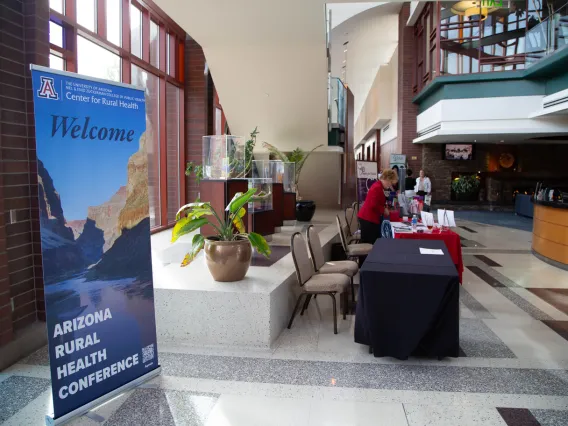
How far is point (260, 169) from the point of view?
28.9 feet

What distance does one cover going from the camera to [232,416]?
110 inches

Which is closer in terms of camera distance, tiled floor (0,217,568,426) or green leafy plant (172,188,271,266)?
tiled floor (0,217,568,426)

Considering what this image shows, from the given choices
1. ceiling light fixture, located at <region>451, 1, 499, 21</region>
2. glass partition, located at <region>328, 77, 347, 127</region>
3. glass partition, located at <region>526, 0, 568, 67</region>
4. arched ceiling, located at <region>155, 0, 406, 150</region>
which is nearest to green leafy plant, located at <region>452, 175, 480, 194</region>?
glass partition, located at <region>328, 77, 347, 127</region>

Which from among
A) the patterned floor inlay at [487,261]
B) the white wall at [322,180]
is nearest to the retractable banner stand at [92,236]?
the patterned floor inlay at [487,261]

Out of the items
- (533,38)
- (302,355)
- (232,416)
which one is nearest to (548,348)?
(302,355)

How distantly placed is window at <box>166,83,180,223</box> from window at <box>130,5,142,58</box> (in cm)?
172

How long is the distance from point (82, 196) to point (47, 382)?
57.2 inches

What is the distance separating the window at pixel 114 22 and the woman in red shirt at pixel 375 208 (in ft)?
15.4

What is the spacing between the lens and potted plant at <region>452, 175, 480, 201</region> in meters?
18.1

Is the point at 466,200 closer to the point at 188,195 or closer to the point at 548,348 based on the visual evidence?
the point at 188,195

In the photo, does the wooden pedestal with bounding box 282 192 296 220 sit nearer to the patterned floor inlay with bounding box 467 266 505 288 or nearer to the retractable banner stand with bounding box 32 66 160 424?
the patterned floor inlay with bounding box 467 266 505 288

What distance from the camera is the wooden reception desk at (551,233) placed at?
278 inches

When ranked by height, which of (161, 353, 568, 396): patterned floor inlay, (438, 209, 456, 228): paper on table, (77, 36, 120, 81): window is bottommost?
(161, 353, 568, 396): patterned floor inlay

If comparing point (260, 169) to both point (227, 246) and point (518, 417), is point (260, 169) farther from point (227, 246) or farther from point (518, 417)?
point (518, 417)
